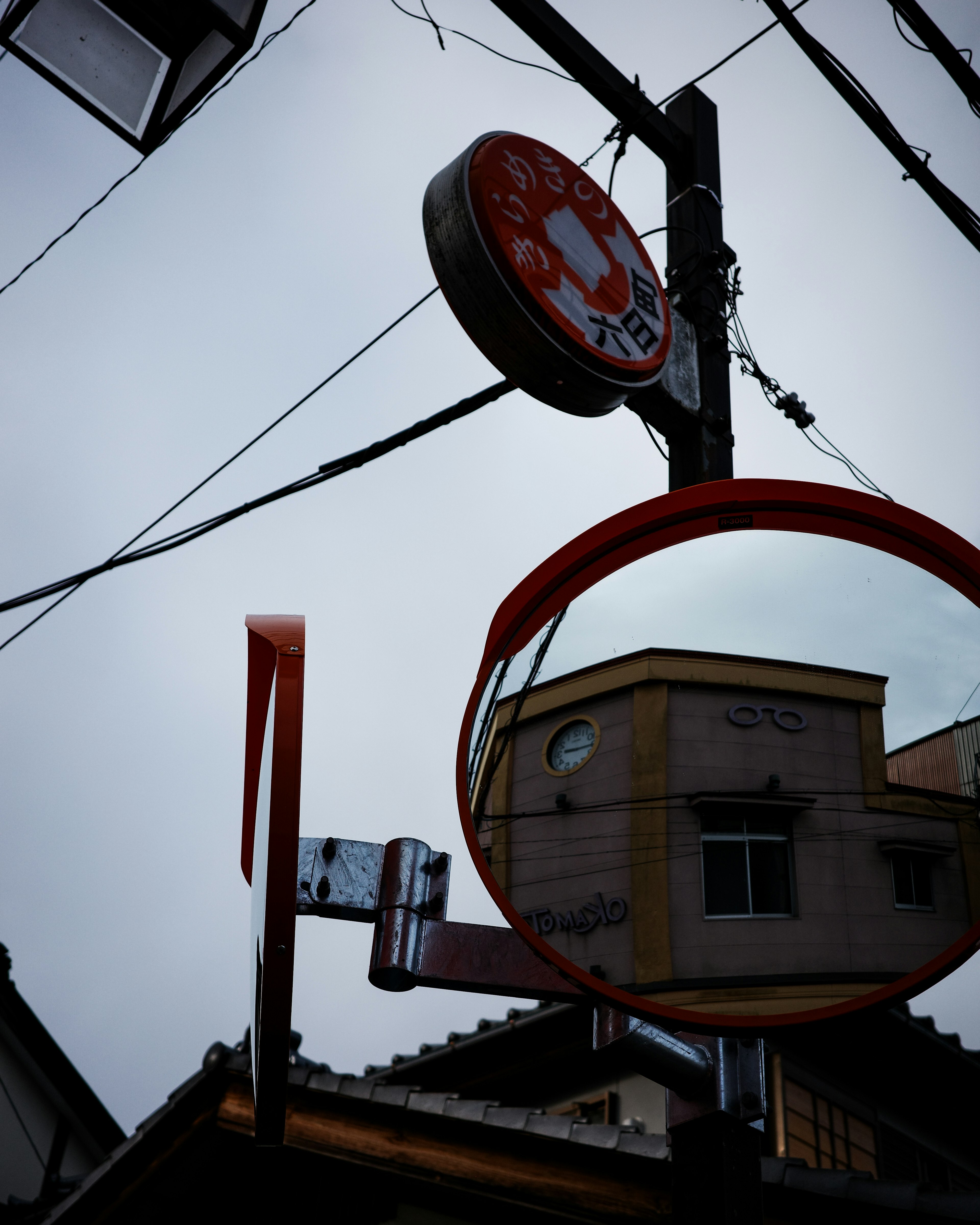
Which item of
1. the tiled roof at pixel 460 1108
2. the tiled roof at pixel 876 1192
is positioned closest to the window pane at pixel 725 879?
the tiled roof at pixel 460 1108

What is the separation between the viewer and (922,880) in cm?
149

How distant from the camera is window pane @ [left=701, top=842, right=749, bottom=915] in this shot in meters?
1.57

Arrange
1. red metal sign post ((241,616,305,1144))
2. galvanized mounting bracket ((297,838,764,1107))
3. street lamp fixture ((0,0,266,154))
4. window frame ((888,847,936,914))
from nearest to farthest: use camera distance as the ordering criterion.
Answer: red metal sign post ((241,616,305,1144)), window frame ((888,847,936,914)), galvanized mounting bracket ((297,838,764,1107)), street lamp fixture ((0,0,266,154))

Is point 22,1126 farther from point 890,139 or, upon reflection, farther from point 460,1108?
point 890,139

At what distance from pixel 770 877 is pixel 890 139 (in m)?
3.54

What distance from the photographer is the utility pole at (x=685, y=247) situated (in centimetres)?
321

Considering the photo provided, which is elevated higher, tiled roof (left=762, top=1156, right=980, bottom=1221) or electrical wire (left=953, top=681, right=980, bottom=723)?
electrical wire (left=953, top=681, right=980, bottom=723)

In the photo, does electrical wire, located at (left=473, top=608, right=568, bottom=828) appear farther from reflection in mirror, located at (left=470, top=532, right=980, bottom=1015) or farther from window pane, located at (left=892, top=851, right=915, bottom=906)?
window pane, located at (left=892, top=851, right=915, bottom=906)

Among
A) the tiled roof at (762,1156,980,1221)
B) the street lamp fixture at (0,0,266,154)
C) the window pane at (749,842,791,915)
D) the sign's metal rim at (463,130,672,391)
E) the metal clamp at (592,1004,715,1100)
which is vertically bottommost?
the tiled roof at (762,1156,980,1221)

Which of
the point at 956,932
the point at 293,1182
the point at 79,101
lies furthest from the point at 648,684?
the point at 293,1182

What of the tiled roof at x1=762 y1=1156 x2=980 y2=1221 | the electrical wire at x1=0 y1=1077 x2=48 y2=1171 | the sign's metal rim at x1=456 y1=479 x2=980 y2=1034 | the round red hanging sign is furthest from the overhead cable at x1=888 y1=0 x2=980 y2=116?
the electrical wire at x1=0 y1=1077 x2=48 y2=1171

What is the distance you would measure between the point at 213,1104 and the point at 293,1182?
127cm

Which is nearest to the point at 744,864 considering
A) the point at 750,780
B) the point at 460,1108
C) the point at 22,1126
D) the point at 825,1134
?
the point at 750,780

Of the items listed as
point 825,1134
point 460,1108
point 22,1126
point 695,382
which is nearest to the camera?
point 695,382
